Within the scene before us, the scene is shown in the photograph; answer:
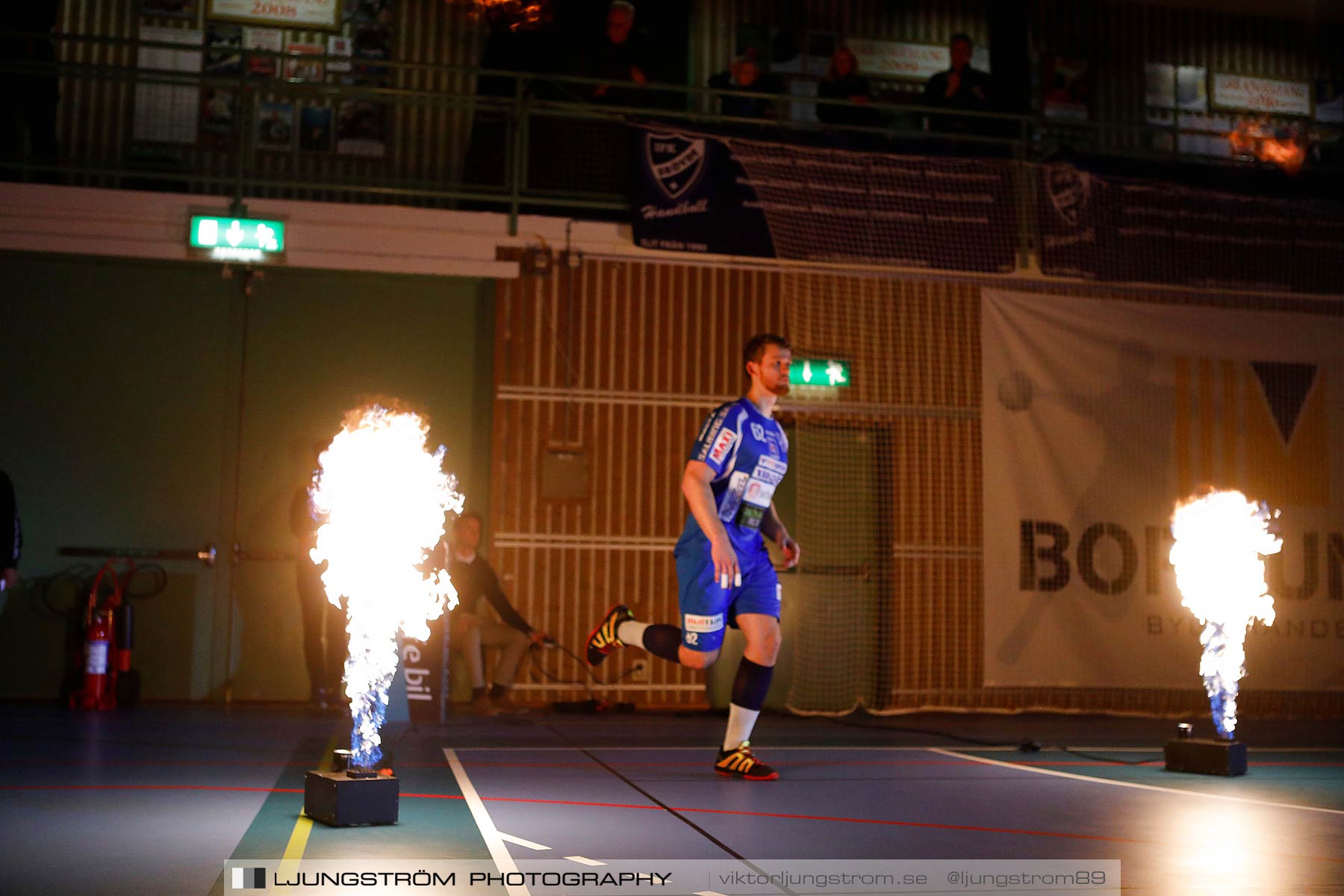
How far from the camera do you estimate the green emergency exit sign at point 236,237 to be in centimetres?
1062

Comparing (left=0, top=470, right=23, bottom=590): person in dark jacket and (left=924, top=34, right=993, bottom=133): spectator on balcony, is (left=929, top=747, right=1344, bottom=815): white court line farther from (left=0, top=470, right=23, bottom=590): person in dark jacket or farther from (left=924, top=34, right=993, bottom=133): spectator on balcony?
(left=924, top=34, right=993, bottom=133): spectator on balcony

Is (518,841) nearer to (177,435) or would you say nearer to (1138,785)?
(1138,785)

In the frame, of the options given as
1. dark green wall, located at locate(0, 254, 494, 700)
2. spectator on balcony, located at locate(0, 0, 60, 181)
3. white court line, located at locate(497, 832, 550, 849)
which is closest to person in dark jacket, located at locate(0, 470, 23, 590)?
dark green wall, located at locate(0, 254, 494, 700)

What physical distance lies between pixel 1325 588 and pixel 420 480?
10354 millimetres

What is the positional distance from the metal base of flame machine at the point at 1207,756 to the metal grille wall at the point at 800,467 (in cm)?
467

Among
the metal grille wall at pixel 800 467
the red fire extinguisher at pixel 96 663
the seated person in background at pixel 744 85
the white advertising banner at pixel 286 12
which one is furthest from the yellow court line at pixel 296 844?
the white advertising banner at pixel 286 12

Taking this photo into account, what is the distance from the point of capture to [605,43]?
11992 mm

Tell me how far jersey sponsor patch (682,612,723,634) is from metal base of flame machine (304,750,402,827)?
194 cm

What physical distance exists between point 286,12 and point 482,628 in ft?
22.7

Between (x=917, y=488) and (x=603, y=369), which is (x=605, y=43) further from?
(x=917, y=488)

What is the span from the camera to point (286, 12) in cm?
1307

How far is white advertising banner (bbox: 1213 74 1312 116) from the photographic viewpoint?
600 inches

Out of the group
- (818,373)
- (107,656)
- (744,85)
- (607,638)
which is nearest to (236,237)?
(107,656)

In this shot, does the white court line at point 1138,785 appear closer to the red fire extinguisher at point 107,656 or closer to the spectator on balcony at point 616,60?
the red fire extinguisher at point 107,656
